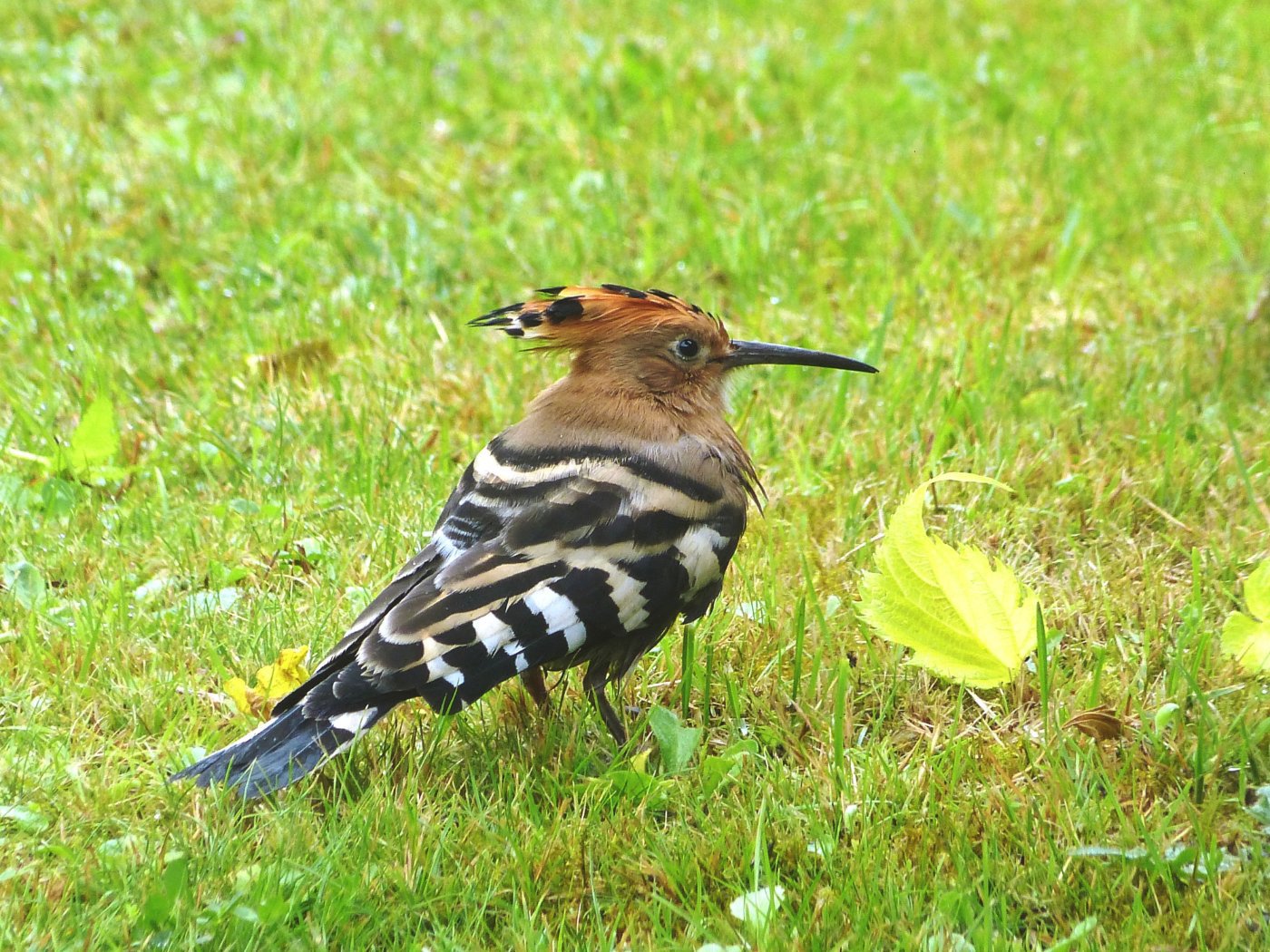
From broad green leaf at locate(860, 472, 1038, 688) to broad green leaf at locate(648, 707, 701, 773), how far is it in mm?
456

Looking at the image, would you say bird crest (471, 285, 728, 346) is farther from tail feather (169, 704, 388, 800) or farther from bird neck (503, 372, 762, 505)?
tail feather (169, 704, 388, 800)

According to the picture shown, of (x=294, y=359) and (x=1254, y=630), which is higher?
(x=294, y=359)

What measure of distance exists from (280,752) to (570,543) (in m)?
0.71

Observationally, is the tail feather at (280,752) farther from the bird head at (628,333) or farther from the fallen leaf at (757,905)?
the bird head at (628,333)

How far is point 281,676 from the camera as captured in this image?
3.25 meters

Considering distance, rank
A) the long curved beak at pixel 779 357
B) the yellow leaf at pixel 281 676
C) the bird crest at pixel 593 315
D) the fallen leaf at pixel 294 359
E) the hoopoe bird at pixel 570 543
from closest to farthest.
→ the hoopoe bird at pixel 570 543
the yellow leaf at pixel 281 676
the bird crest at pixel 593 315
the long curved beak at pixel 779 357
the fallen leaf at pixel 294 359

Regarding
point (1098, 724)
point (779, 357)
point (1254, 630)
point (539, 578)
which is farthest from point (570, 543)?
point (1254, 630)

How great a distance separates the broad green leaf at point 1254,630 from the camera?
3039 mm

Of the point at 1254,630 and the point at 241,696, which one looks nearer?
the point at 1254,630

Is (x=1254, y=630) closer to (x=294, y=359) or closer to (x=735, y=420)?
(x=735, y=420)

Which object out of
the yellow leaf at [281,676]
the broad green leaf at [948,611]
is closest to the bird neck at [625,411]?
the broad green leaf at [948,611]

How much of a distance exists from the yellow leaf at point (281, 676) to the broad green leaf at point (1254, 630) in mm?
1989

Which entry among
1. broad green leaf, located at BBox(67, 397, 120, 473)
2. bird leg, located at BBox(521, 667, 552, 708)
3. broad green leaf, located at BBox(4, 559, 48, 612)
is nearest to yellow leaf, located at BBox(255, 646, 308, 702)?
bird leg, located at BBox(521, 667, 552, 708)

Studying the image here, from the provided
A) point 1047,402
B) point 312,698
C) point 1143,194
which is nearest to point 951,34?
point 1143,194
